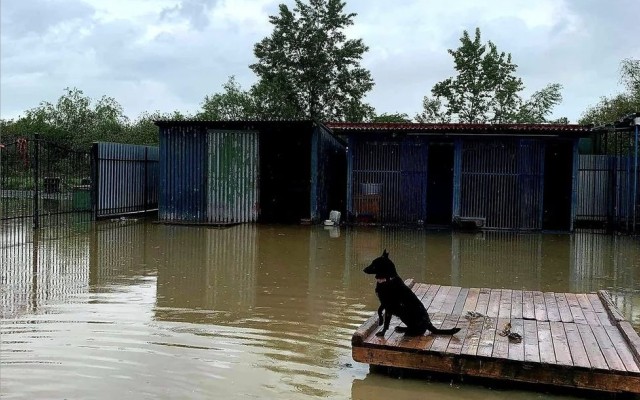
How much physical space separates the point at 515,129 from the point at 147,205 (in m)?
11.5

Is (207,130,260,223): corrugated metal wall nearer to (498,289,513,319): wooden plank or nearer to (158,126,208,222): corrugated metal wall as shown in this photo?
(158,126,208,222): corrugated metal wall

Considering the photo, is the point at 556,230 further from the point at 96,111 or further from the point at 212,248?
the point at 96,111

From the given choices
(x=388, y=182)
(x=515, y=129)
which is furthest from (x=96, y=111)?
(x=515, y=129)

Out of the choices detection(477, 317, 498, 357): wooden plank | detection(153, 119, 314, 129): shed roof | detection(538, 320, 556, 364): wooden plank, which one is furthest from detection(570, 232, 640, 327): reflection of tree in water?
detection(153, 119, 314, 129): shed roof

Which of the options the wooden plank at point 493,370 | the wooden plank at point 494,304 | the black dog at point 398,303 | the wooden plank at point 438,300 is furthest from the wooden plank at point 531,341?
the wooden plank at point 438,300

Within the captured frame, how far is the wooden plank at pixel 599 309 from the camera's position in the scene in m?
6.37

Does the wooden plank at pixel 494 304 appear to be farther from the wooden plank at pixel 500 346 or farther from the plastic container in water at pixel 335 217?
the plastic container in water at pixel 335 217

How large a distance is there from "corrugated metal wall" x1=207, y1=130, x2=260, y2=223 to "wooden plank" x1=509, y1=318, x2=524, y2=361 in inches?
510

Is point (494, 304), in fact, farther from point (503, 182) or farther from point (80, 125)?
point (80, 125)

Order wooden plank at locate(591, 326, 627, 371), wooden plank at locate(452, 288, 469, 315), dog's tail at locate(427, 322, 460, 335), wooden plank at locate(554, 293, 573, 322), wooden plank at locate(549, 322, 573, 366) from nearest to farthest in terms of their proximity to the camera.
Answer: wooden plank at locate(591, 326, 627, 371) → wooden plank at locate(549, 322, 573, 366) → dog's tail at locate(427, 322, 460, 335) → wooden plank at locate(554, 293, 573, 322) → wooden plank at locate(452, 288, 469, 315)

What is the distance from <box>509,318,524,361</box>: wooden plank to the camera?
507 centimetres

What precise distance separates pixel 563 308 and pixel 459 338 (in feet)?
6.49

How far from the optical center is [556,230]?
1777 cm

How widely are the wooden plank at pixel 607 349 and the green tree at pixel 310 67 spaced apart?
86.4ft
